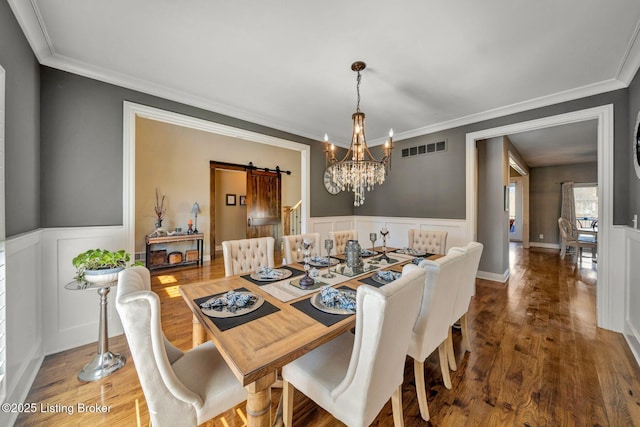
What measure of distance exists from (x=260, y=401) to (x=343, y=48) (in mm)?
2373

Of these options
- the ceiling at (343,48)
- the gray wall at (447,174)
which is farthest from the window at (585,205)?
the ceiling at (343,48)

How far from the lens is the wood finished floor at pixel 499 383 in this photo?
1472mm

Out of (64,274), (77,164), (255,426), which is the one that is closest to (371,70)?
(255,426)

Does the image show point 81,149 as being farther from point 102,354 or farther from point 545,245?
point 545,245

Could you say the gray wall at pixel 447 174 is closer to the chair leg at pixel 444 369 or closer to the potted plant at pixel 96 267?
the chair leg at pixel 444 369

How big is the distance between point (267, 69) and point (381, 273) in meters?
2.12

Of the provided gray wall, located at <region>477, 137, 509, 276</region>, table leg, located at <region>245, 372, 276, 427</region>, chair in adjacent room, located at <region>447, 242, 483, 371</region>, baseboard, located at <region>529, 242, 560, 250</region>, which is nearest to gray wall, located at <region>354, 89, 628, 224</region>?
gray wall, located at <region>477, 137, 509, 276</region>

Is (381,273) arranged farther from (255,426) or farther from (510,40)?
(510,40)

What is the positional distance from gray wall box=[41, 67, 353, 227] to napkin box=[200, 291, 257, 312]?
1.80m

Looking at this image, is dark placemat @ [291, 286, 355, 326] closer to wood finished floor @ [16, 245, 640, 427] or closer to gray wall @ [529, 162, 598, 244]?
wood finished floor @ [16, 245, 640, 427]

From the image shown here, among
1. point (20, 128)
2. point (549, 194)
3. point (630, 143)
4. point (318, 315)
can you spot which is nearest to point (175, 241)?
point (20, 128)

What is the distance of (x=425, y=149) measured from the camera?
13.4 ft

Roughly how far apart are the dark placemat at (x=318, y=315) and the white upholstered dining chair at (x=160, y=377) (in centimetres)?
45

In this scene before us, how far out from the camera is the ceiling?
162cm
